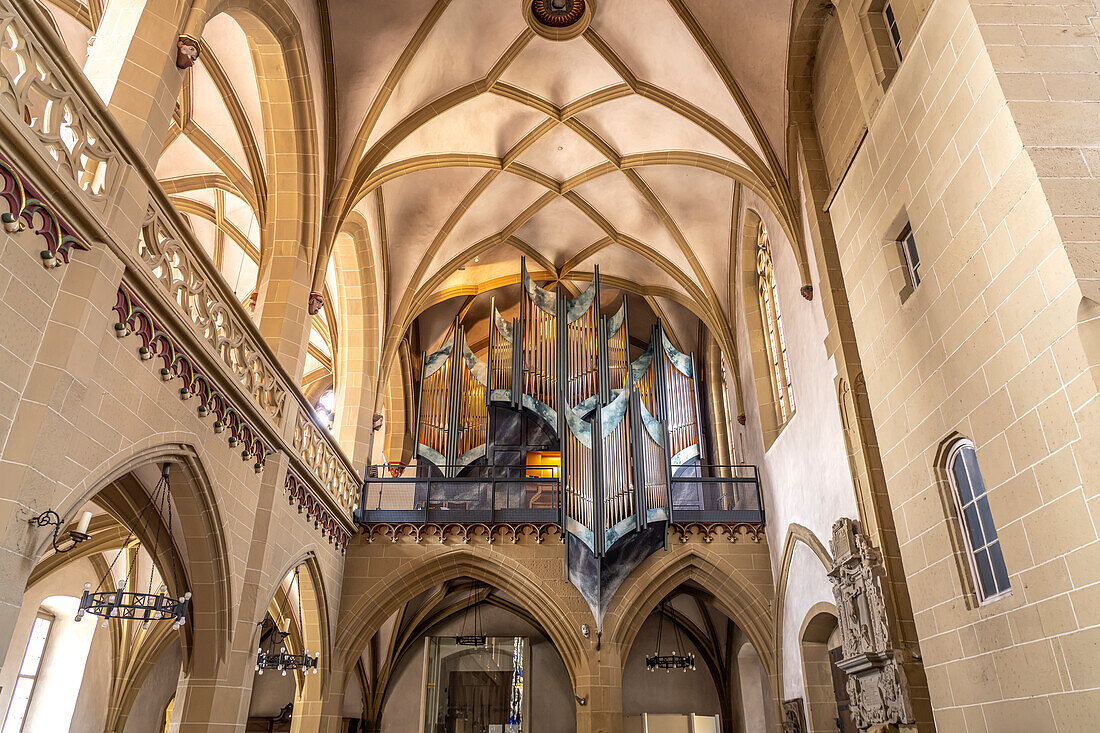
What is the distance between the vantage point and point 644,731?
1533 centimetres

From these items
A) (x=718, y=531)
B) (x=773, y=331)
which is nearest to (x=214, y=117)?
(x=773, y=331)

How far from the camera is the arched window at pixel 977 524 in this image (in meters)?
5.16

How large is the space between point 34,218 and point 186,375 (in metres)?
2.41

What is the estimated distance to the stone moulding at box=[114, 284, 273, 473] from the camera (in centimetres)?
608

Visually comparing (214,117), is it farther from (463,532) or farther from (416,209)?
(463,532)

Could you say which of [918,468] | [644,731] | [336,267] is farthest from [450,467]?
[918,468]

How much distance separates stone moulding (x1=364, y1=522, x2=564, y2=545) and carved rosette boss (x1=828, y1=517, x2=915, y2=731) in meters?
5.33

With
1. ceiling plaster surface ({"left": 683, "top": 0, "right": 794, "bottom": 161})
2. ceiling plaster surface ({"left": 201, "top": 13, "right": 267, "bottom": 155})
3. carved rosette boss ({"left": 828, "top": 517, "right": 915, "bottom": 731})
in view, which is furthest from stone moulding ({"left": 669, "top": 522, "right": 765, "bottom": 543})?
ceiling plaster surface ({"left": 201, "top": 13, "right": 267, "bottom": 155})

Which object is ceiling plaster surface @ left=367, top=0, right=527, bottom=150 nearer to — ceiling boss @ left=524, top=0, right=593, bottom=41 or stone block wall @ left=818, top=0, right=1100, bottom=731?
ceiling boss @ left=524, top=0, right=593, bottom=41

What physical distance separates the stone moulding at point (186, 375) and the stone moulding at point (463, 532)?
4.15 m

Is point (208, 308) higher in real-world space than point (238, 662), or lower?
higher

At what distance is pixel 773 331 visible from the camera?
42.7 feet

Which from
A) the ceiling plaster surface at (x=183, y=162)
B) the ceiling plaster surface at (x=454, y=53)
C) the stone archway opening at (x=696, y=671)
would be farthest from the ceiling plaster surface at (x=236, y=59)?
the stone archway opening at (x=696, y=671)

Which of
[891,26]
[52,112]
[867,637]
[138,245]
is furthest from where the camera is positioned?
[867,637]
